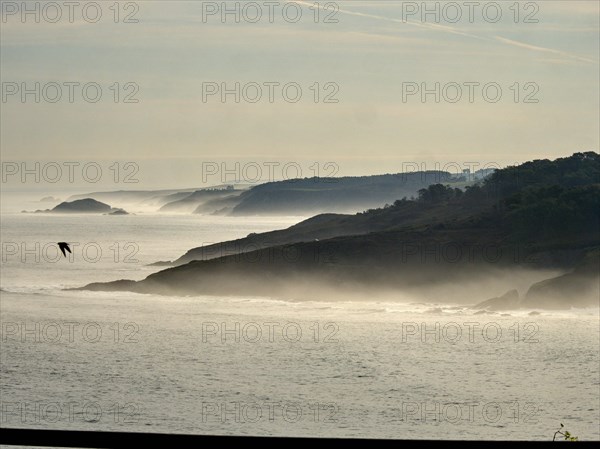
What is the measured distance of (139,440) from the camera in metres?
4.38

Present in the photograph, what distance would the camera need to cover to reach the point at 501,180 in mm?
173500

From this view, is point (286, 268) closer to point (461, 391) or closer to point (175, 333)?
point (175, 333)

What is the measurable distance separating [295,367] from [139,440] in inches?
4556

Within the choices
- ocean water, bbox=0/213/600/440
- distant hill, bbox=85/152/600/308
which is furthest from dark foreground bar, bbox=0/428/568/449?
distant hill, bbox=85/152/600/308

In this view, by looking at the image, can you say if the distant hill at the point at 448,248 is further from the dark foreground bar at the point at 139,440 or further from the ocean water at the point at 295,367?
the dark foreground bar at the point at 139,440

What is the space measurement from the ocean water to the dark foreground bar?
2635 inches

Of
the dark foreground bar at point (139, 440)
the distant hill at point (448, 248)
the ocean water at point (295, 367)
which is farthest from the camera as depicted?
the distant hill at point (448, 248)

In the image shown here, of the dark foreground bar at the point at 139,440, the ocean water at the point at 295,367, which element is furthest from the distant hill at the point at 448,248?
the dark foreground bar at the point at 139,440

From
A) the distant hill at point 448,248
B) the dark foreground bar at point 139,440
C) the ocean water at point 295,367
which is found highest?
the distant hill at point 448,248

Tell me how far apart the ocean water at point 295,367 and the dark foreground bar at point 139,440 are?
6692cm

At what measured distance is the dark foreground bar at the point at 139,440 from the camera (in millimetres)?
4254

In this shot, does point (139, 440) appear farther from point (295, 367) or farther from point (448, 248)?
point (448, 248)

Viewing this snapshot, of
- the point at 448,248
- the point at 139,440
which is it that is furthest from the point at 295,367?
the point at 139,440

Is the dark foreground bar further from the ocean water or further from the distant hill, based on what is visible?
the distant hill
